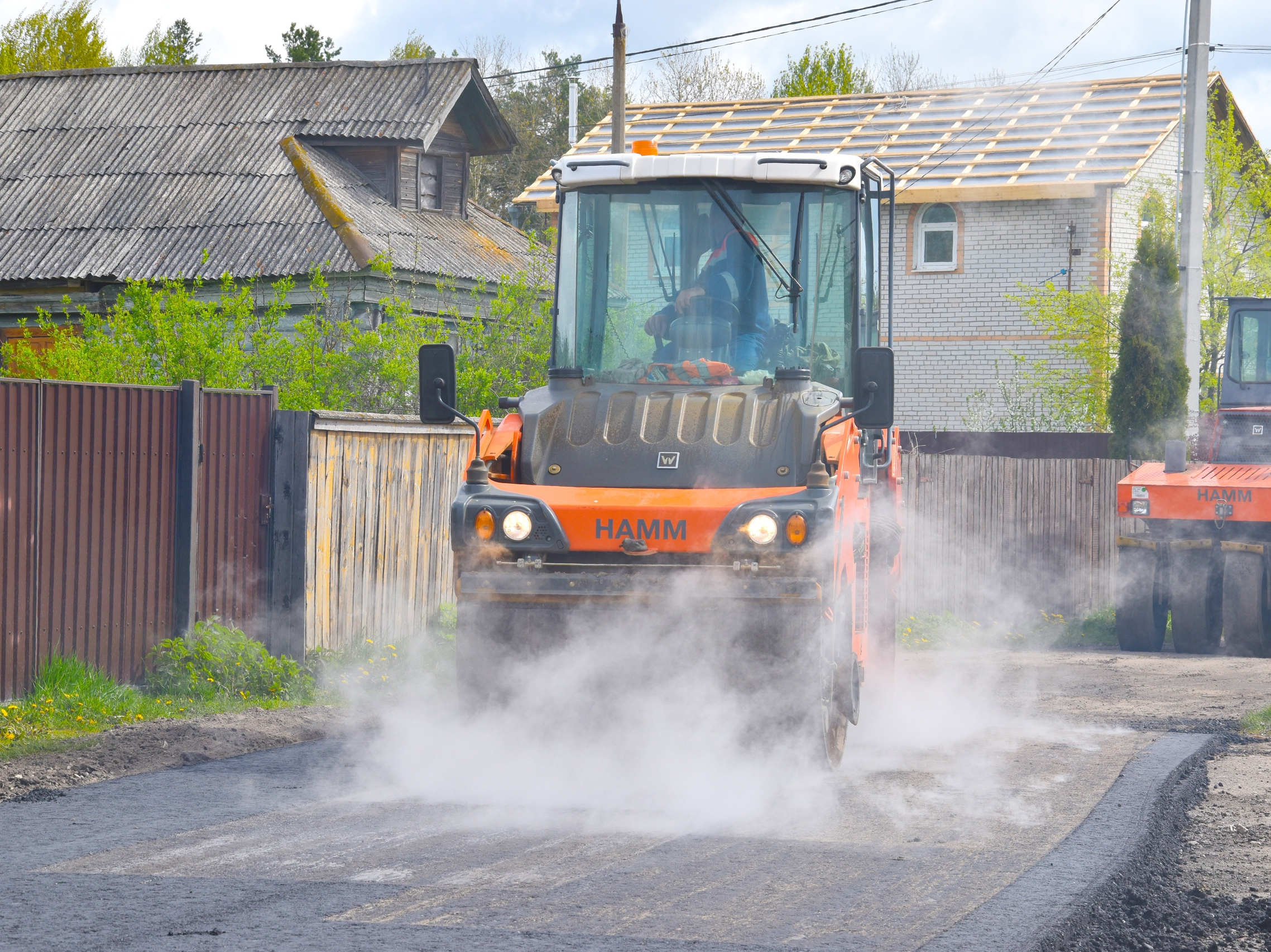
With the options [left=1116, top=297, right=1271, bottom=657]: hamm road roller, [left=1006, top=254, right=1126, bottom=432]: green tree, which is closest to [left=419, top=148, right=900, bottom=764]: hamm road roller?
[left=1116, top=297, right=1271, bottom=657]: hamm road roller

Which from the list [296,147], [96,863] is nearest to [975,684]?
[96,863]

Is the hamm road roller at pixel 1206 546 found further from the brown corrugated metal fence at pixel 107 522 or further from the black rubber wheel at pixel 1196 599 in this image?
the brown corrugated metal fence at pixel 107 522

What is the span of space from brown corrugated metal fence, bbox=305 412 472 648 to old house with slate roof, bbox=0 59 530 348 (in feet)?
33.9

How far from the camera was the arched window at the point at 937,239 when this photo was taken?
28078mm

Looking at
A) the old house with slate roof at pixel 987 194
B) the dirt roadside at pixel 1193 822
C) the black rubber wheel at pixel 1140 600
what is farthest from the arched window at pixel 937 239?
the dirt roadside at pixel 1193 822

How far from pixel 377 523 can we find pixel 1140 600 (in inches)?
302

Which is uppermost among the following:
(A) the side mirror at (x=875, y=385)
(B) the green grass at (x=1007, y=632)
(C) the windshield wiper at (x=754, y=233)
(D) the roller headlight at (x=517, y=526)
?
(C) the windshield wiper at (x=754, y=233)

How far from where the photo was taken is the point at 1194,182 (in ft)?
63.6

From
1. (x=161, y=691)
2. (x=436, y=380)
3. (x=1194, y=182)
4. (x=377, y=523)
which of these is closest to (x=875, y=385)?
(x=436, y=380)

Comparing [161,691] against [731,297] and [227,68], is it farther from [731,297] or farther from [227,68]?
[227,68]

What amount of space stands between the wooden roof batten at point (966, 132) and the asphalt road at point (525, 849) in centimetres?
1853

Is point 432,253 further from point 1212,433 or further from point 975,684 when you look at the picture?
point 975,684

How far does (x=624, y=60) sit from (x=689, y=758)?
14412mm

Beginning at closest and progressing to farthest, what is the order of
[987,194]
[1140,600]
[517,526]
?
[517,526]
[1140,600]
[987,194]
